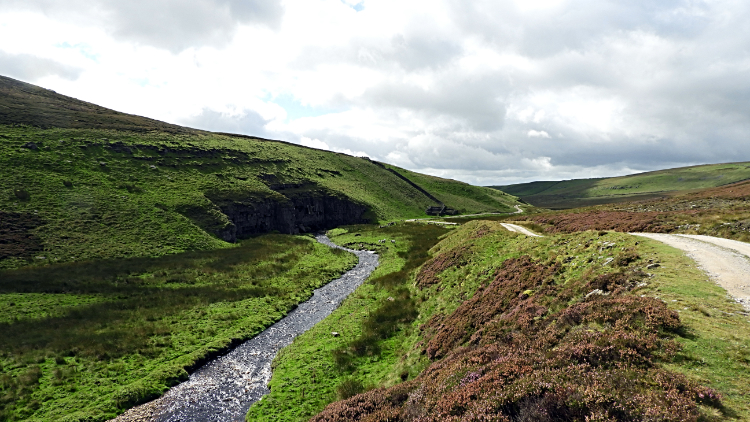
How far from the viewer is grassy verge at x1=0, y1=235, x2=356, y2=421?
18.9 m

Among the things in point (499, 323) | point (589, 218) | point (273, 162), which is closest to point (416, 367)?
point (499, 323)

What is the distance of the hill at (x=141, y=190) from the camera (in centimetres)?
5046

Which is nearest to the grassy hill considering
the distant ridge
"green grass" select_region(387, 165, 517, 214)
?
the distant ridge

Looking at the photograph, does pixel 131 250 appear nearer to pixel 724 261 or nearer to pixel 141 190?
pixel 141 190

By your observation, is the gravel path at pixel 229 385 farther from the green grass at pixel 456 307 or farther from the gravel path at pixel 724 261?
the gravel path at pixel 724 261

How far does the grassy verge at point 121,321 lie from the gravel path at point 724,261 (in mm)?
29348

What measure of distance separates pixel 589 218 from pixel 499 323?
3684 centimetres

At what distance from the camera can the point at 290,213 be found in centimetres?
9138

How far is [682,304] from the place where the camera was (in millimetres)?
12344

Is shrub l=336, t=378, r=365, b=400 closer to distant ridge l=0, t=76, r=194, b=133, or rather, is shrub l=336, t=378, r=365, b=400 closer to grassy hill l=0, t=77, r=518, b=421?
grassy hill l=0, t=77, r=518, b=421

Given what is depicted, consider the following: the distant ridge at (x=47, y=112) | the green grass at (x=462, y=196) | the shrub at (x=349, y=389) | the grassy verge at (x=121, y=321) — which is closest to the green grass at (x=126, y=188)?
the distant ridge at (x=47, y=112)

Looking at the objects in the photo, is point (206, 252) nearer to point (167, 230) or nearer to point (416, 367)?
point (167, 230)

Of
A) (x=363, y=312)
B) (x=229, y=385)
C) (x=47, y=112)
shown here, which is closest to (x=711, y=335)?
(x=229, y=385)

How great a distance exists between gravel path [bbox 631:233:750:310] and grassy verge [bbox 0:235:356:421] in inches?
1155
